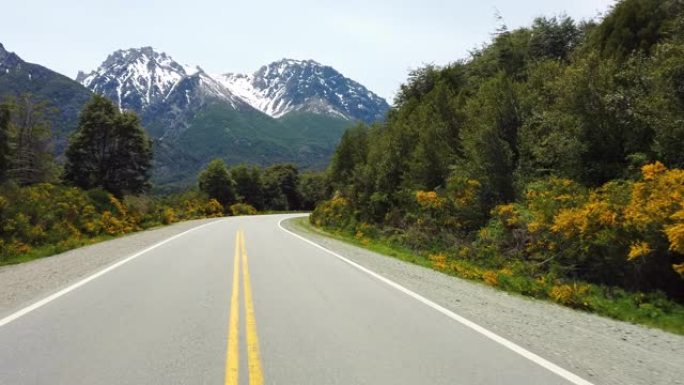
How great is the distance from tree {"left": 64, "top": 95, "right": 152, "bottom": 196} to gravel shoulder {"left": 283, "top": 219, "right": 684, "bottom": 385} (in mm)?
44997

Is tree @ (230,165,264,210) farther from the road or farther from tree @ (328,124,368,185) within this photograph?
the road

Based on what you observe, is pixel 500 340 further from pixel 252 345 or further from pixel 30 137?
pixel 30 137

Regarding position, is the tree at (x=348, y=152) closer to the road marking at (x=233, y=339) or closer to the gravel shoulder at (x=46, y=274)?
the gravel shoulder at (x=46, y=274)

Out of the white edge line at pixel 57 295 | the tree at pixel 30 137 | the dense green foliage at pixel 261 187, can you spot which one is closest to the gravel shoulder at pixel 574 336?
the white edge line at pixel 57 295

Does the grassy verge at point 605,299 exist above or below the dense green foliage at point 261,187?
below

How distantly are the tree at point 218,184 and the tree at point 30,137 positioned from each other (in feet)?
100

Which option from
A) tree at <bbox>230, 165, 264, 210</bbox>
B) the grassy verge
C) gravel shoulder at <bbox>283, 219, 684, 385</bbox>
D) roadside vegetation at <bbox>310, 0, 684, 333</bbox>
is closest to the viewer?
gravel shoulder at <bbox>283, 219, 684, 385</bbox>

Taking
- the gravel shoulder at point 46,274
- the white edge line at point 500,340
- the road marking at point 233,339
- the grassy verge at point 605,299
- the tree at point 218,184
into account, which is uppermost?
the tree at point 218,184

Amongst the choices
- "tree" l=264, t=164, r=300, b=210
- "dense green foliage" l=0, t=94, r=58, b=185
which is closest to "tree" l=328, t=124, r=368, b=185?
"dense green foliage" l=0, t=94, r=58, b=185

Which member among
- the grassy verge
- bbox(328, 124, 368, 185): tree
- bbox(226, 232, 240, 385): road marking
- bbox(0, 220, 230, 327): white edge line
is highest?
bbox(328, 124, 368, 185): tree

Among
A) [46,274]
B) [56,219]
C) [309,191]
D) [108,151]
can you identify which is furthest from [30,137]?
[309,191]

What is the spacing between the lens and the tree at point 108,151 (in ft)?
161

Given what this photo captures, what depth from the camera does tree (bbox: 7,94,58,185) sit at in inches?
1858

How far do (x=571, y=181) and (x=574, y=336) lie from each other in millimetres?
12013
